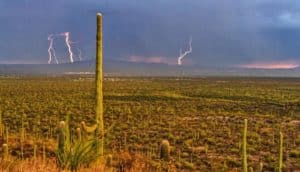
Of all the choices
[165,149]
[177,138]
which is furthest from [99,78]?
[177,138]

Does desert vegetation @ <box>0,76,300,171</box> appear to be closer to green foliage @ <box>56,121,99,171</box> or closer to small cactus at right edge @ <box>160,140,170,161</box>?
small cactus at right edge @ <box>160,140,170,161</box>

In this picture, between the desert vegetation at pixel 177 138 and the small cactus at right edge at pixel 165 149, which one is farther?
the small cactus at right edge at pixel 165 149

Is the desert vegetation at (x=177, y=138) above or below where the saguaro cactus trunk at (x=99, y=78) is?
below

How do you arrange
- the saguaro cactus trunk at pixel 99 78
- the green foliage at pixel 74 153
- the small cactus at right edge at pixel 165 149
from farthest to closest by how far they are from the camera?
the small cactus at right edge at pixel 165 149 < the saguaro cactus trunk at pixel 99 78 < the green foliage at pixel 74 153

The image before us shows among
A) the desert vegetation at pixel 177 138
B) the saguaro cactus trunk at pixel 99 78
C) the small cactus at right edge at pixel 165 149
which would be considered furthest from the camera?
the small cactus at right edge at pixel 165 149

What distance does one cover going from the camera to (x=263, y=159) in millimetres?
18562

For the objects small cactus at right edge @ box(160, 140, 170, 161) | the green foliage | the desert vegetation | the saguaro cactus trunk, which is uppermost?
the saguaro cactus trunk

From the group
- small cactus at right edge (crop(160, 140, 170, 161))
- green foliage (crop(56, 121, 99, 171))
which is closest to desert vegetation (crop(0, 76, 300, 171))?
small cactus at right edge (crop(160, 140, 170, 161))

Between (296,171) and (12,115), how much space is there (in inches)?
929

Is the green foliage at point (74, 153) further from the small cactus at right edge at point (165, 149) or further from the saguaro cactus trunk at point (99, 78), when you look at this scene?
the small cactus at right edge at point (165, 149)

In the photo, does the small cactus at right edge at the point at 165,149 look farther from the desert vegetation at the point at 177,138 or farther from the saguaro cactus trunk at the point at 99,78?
the saguaro cactus trunk at the point at 99,78

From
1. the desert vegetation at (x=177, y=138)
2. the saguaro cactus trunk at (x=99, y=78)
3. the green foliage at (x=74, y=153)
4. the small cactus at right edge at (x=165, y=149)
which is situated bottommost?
the desert vegetation at (x=177, y=138)

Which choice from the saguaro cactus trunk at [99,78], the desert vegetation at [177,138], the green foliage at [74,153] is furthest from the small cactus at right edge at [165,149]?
the green foliage at [74,153]

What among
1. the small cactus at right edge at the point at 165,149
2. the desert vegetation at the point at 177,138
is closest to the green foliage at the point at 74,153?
the desert vegetation at the point at 177,138
